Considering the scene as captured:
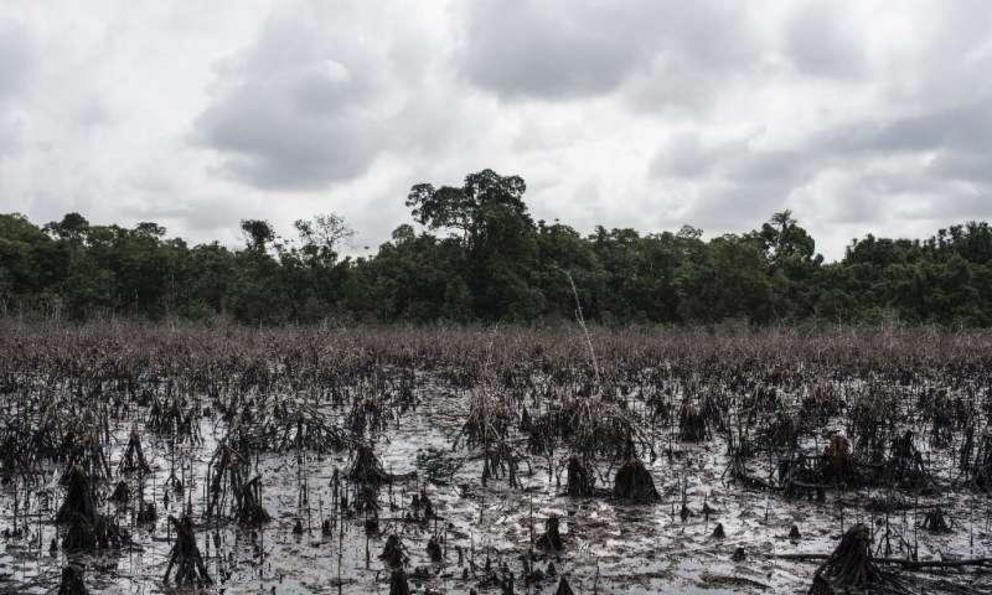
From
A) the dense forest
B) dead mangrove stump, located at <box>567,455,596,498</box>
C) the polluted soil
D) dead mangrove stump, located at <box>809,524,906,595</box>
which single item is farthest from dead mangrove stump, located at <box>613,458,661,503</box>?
the dense forest

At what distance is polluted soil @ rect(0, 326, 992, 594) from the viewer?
4137mm

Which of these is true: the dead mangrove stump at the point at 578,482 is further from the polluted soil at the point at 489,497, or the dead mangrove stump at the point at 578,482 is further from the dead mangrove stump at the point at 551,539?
the dead mangrove stump at the point at 551,539

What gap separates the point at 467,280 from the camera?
1201 inches

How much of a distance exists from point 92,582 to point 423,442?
4.16 meters

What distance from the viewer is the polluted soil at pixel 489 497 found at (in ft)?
13.6

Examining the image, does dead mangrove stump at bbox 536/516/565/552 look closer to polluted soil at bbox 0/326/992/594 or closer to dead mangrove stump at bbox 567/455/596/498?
A: polluted soil at bbox 0/326/992/594

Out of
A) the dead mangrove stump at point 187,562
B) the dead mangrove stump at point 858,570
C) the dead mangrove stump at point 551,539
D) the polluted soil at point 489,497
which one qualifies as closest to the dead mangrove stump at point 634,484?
the polluted soil at point 489,497

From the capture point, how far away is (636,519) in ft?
17.1

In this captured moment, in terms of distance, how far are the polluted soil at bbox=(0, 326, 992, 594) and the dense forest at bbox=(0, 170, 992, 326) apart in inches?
767

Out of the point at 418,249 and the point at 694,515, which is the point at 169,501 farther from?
the point at 418,249

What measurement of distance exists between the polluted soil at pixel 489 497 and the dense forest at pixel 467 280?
19474mm

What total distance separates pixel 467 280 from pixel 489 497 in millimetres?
24810

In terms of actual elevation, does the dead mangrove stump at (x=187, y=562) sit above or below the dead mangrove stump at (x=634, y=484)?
below

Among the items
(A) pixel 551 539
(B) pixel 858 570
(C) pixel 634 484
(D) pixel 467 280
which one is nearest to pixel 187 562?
(A) pixel 551 539
